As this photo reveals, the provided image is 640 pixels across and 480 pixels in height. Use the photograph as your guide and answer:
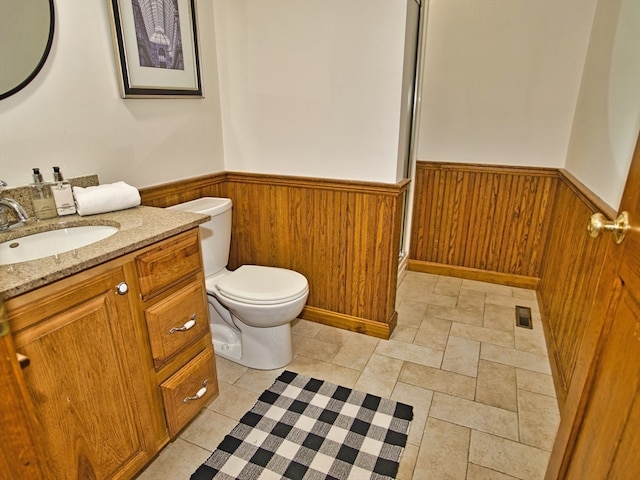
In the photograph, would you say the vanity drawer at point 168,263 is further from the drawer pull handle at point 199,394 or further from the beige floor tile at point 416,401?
the beige floor tile at point 416,401

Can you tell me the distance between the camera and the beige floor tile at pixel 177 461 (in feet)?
4.77

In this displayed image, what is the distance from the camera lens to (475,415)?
1.73 m

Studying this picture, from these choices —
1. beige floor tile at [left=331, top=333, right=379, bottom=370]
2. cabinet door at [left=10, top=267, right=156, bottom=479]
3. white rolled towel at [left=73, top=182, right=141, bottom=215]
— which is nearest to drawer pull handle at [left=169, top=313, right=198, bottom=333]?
cabinet door at [left=10, top=267, right=156, bottom=479]

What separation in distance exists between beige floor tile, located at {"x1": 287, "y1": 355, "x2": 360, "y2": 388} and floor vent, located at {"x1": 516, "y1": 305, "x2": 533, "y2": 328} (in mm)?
1202

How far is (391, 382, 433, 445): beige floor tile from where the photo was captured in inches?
64.6

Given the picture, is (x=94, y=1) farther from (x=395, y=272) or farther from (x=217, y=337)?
(x=395, y=272)

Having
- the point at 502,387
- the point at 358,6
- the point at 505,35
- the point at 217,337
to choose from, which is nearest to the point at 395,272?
the point at 502,387

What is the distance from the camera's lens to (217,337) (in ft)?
7.13

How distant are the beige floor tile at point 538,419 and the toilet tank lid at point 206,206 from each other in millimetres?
1716

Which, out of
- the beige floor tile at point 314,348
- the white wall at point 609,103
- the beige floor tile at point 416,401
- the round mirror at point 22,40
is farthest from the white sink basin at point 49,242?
the white wall at point 609,103

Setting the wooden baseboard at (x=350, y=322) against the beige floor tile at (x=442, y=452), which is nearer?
the beige floor tile at (x=442, y=452)

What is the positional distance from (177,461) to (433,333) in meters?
1.55

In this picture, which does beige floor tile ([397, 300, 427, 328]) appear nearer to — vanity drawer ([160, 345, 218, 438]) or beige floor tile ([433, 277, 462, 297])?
beige floor tile ([433, 277, 462, 297])

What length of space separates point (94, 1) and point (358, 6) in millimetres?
1148
